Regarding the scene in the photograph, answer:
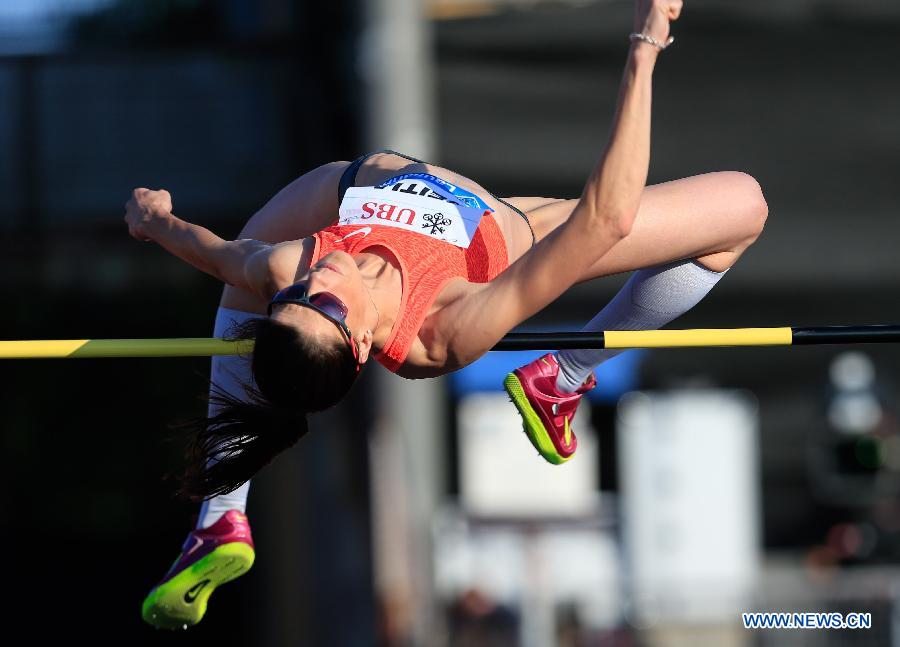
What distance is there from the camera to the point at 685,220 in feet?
12.0

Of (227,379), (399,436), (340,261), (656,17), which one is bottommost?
(399,436)

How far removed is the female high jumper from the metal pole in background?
244 centimetres

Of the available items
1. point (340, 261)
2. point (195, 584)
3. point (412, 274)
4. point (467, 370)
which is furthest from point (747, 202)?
point (467, 370)

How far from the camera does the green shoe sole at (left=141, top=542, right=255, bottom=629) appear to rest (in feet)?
12.9

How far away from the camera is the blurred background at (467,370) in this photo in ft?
21.9

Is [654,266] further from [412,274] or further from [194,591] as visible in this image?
[194,591]

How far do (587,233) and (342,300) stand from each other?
1.79 ft

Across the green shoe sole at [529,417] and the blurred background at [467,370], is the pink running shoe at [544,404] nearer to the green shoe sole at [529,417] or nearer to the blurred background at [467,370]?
the green shoe sole at [529,417]

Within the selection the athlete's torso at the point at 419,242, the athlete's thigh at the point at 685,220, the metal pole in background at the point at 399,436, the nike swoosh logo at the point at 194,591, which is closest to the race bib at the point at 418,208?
the athlete's torso at the point at 419,242

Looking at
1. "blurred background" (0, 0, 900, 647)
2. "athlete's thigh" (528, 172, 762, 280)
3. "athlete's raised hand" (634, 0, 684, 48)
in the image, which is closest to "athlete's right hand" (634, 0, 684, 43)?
"athlete's raised hand" (634, 0, 684, 48)

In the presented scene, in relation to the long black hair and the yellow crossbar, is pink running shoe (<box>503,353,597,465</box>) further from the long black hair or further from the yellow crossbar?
the yellow crossbar

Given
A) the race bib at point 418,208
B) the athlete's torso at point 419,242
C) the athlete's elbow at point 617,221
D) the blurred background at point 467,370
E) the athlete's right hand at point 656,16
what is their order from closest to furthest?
the athlete's right hand at point 656,16, the athlete's elbow at point 617,221, the athlete's torso at point 419,242, the race bib at point 418,208, the blurred background at point 467,370

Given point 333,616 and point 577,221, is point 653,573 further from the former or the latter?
point 577,221

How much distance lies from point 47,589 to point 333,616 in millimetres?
1462
